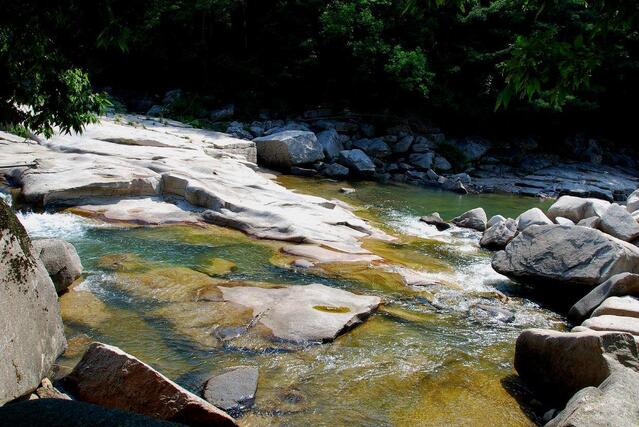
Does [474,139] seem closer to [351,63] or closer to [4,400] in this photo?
[351,63]

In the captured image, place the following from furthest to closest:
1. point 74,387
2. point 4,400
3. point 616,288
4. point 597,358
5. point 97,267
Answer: point 97,267 < point 616,288 < point 597,358 < point 74,387 < point 4,400

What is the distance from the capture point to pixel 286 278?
8.16 m

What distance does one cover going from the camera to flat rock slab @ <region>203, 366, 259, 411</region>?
15.2 ft

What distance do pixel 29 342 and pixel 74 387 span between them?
1.95 feet

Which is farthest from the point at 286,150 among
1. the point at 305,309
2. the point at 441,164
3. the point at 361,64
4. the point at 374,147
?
the point at 305,309

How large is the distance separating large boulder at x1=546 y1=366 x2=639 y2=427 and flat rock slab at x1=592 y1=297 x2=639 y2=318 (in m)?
2.11

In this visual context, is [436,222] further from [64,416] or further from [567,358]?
[64,416]

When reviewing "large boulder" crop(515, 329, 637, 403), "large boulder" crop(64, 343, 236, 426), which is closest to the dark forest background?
"large boulder" crop(515, 329, 637, 403)

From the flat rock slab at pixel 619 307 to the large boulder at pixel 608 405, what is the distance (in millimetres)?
2107

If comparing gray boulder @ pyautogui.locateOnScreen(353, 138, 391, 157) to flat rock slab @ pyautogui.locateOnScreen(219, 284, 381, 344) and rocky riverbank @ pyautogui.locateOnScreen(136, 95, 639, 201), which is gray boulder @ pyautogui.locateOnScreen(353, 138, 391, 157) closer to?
rocky riverbank @ pyautogui.locateOnScreen(136, 95, 639, 201)

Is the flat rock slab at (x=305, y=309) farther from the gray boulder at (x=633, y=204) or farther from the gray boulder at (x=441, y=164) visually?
the gray boulder at (x=441, y=164)

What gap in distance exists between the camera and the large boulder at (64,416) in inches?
89.9

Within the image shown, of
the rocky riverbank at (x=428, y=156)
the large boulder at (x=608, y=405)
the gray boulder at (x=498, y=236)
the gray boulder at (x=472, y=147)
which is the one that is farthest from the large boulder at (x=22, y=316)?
the gray boulder at (x=472, y=147)

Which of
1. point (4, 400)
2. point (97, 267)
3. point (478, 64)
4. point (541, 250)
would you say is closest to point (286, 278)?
point (97, 267)
